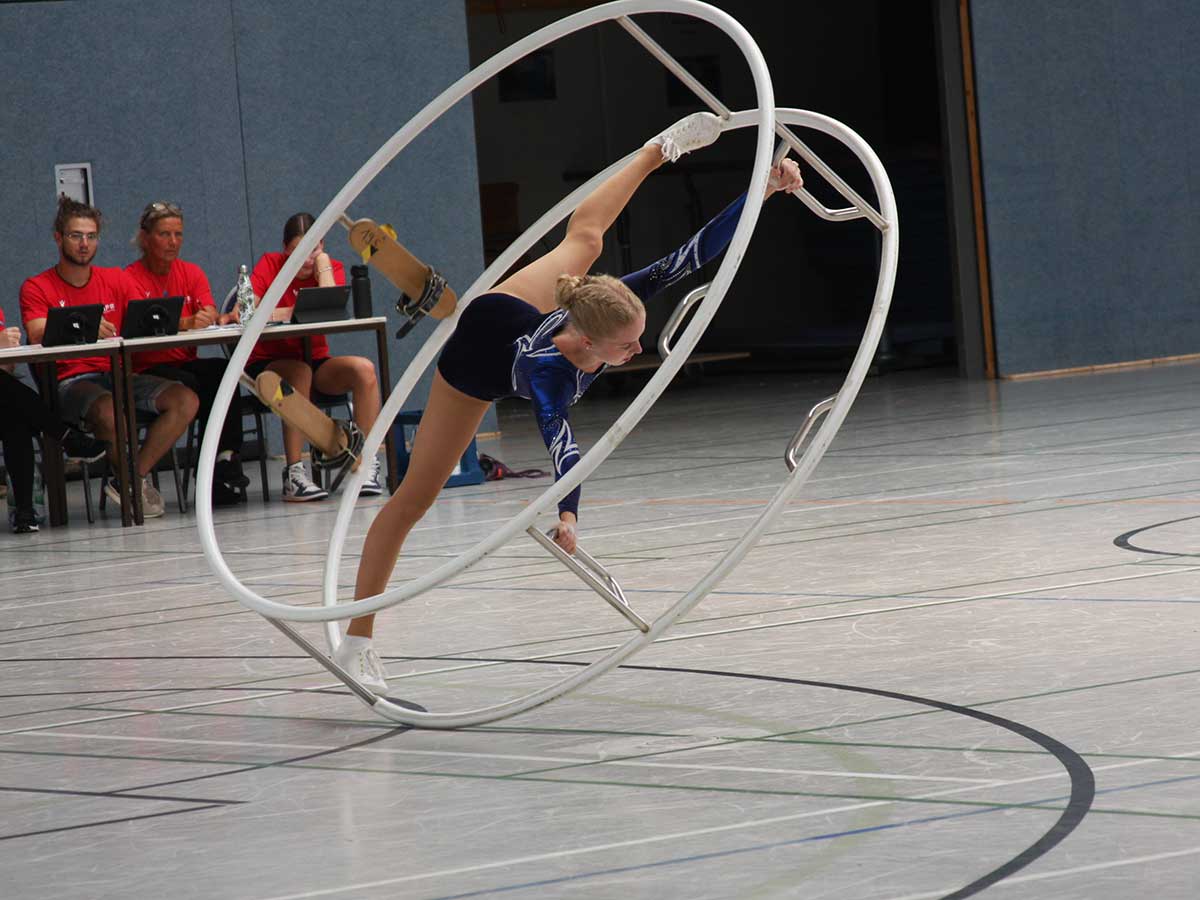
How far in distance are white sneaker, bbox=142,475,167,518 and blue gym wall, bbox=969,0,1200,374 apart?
6771 millimetres

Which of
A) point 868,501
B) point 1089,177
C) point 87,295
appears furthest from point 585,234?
point 1089,177

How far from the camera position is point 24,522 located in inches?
307

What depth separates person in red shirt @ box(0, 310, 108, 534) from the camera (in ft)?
25.0

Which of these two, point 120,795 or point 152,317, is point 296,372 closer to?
point 152,317

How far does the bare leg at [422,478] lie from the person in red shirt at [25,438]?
13.5 feet

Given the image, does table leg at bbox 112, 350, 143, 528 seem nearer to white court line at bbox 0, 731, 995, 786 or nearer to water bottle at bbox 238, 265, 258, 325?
water bottle at bbox 238, 265, 258, 325

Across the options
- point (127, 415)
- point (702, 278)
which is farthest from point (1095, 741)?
point (702, 278)

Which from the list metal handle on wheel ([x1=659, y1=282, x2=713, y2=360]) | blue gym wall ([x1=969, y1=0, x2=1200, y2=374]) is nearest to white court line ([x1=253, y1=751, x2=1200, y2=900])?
metal handle on wheel ([x1=659, y1=282, x2=713, y2=360])

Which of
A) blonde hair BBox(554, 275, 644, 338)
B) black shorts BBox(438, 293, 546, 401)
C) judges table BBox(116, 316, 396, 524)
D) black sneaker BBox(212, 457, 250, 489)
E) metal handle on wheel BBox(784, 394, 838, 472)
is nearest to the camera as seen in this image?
blonde hair BBox(554, 275, 644, 338)

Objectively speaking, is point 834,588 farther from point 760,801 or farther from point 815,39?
point 815,39

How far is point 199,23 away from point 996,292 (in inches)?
229

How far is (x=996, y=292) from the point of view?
1255cm

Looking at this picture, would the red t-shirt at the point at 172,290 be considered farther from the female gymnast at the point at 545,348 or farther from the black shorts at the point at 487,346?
the black shorts at the point at 487,346

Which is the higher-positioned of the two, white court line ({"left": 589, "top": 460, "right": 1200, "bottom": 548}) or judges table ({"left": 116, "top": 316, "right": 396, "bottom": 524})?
judges table ({"left": 116, "top": 316, "right": 396, "bottom": 524})
